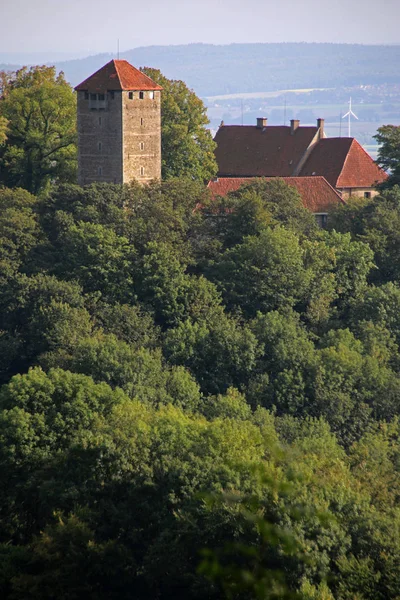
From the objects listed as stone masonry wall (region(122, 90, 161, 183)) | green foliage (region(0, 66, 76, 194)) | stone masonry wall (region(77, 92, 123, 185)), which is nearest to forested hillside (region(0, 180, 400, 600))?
stone masonry wall (region(122, 90, 161, 183))

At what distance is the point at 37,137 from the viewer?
52.9 m

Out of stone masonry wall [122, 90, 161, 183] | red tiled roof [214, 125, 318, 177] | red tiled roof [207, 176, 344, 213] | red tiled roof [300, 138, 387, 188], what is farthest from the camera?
red tiled roof [214, 125, 318, 177]

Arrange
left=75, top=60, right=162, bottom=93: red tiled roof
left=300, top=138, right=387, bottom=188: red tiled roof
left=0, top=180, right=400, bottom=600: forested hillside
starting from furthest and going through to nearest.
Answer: left=300, top=138, right=387, bottom=188: red tiled roof, left=75, top=60, right=162, bottom=93: red tiled roof, left=0, top=180, right=400, bottom=600: forested hillside

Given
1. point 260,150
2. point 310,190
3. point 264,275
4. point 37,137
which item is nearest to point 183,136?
point 310,190

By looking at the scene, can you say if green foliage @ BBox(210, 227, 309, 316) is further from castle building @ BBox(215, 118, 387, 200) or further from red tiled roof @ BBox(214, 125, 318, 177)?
red tiled roof @ BBox(214, 125, 318, 177)

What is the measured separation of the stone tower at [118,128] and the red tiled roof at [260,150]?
1227cm

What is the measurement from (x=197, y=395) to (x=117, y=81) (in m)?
16.1

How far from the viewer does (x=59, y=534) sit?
85.5 ft

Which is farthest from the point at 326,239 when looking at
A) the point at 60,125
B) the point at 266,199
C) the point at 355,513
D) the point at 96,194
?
the point at 355,513

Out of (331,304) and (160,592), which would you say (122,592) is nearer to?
(160,592)

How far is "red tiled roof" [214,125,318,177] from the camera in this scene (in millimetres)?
61781

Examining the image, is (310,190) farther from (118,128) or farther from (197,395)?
(197,395)

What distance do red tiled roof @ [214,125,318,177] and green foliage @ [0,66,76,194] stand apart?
10872 mm

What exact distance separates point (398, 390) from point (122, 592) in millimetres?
15968
